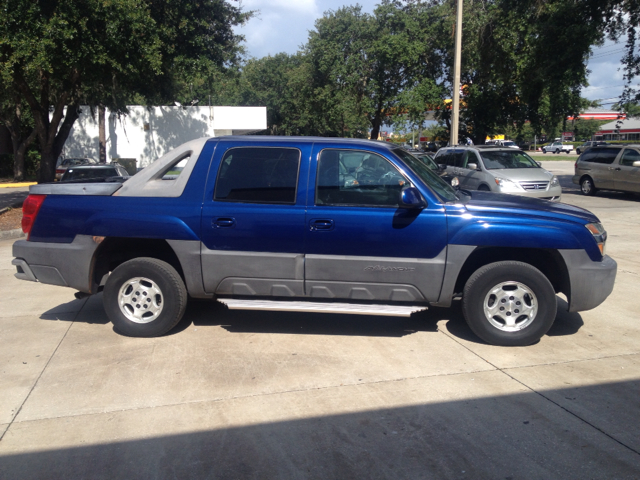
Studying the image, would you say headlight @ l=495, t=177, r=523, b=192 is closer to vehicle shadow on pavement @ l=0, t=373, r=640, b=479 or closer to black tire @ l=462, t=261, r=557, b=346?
black tire @ l=462, t=261, r=557, b=346

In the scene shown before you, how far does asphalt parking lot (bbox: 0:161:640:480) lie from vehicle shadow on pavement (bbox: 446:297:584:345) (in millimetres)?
32

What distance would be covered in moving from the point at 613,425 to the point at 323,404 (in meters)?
2.03

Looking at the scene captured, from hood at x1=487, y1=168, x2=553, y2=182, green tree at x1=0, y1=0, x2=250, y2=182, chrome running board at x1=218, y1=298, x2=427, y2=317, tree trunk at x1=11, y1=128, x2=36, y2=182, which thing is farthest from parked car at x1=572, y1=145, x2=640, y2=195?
tree trunk at x1=11, y1=128, x2=36, y2=182

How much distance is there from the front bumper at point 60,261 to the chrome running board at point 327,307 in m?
1.41

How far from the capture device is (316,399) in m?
4.41

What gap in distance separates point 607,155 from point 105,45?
627 inches

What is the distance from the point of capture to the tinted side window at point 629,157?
18038 millimetres

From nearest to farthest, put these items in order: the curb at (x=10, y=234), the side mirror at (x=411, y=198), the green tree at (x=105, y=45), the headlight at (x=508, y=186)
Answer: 1. the side mirror at (x=411, y=198)
2. the curb at (x=10, y=234)
3. the green tree at (x=105, y=45)
4. the headlight at (x=508, y=186)

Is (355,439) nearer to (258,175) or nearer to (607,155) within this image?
(258,175)

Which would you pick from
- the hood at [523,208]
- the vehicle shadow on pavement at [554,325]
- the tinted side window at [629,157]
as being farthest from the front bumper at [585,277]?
the tinted side window at [629,157]

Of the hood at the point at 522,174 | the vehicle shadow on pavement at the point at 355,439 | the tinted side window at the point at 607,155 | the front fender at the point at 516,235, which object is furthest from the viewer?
the tinted side window at the point at 607,155

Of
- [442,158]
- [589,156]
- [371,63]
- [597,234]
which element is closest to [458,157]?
[442,158]

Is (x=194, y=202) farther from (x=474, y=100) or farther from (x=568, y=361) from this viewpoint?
(x=474, y=100)

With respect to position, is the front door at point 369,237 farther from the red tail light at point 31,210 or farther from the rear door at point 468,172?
the rear door at point 468,172
